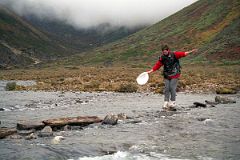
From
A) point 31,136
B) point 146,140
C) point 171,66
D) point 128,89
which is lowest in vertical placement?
point 146,140

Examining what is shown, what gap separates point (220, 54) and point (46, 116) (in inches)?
3097

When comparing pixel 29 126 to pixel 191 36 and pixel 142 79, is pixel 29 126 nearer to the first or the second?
pixel 142 79

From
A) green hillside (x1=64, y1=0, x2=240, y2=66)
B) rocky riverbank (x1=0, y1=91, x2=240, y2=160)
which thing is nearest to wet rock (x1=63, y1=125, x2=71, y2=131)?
rocky riverbank (x1=0, y1=91, x2=240, y2=160)

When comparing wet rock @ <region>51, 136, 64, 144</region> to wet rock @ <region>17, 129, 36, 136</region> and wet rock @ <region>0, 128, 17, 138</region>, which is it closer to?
wet rock @ <region>17, 129, 36, 136</region>

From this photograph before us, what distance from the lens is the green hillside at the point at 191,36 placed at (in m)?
104

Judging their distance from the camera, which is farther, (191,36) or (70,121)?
(191,36)

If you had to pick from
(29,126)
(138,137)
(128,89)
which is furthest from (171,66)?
(128,89)

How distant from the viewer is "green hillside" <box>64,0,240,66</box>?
10409cm

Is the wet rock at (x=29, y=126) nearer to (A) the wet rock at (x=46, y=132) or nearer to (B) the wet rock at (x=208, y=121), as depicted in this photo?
(A) the wet rock at (x=46, y=132)

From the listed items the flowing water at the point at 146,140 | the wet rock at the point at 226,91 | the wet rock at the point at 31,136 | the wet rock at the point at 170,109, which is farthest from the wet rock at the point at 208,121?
the wet rock at the point at 226,91

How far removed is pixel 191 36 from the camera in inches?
5153

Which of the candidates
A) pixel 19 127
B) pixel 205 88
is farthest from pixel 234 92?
pixel 19 127

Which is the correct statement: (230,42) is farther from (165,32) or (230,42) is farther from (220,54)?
(165,32)

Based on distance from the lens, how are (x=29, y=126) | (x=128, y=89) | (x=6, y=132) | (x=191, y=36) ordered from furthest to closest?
1. (x=191, y=36)
2. (x=128, y=89)
3. (x=29, y=126)
4. (x=6, y=132)
